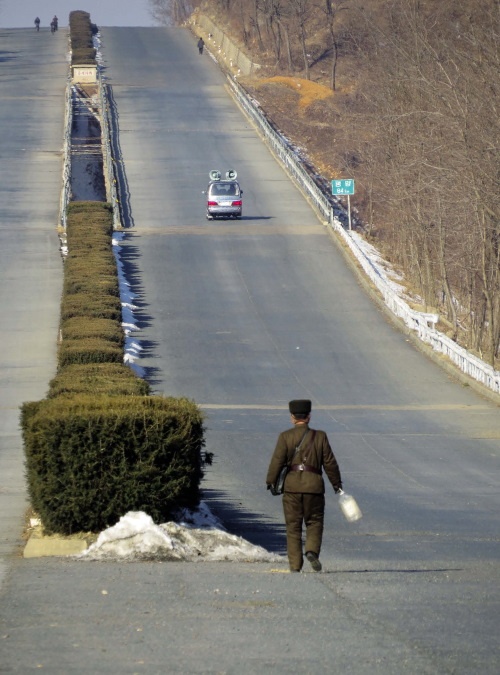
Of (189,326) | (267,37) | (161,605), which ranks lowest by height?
(189,326)

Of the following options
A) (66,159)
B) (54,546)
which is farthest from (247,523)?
(66,159)

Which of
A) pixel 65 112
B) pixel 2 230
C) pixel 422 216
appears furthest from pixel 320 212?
pixel 65 112

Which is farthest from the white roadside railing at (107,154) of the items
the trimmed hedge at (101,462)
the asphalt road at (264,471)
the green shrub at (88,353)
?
the trimmed hedge at (101,462)

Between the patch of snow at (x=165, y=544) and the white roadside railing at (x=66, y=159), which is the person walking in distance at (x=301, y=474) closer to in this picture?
the patch of snow at (x=165, y=544)

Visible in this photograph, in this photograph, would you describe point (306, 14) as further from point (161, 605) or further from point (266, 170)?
point (161, 605)

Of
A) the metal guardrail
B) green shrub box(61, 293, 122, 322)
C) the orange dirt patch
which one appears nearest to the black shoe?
the metal guardrail

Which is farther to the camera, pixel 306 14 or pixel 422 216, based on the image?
pixel 306 14

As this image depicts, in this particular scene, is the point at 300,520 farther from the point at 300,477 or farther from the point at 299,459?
the point at 299,459

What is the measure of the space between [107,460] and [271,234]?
126 feet

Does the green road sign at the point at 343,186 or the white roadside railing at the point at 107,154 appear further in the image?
the white roadside railing at the point at 107,154

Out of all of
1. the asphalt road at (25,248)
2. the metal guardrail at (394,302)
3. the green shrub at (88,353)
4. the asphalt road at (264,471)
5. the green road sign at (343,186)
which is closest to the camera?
the asphalt road at (264,471)

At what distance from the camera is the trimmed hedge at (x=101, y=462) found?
1263cm

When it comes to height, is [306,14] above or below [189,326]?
above

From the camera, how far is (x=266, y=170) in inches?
2581
